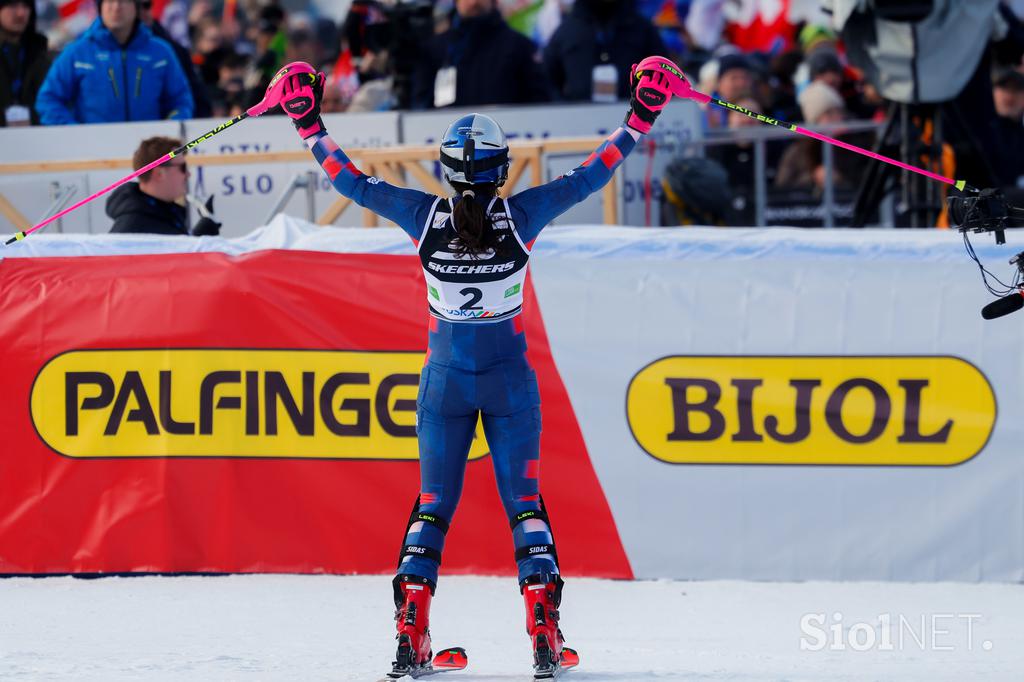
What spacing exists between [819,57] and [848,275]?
6.50 metres

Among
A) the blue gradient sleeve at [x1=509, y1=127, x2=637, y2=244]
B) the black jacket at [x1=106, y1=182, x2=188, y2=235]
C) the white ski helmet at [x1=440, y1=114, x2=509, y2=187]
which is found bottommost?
the black jacket at [x1=106, y1=182, x2=188, y2=235]

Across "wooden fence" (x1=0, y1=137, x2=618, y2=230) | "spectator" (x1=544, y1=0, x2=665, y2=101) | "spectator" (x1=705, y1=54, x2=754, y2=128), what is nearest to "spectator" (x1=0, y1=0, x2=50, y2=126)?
"wooden fence" (x1=0, y1=137, x2=618, y2=230)

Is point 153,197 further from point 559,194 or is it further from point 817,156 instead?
point 817,156

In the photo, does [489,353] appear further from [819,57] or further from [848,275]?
[819,57]

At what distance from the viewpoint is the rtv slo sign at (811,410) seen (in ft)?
24.1

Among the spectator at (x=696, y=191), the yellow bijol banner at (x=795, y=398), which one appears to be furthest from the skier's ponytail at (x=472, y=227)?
the spectator at (x=696, y=191)

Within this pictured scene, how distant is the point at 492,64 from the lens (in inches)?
433

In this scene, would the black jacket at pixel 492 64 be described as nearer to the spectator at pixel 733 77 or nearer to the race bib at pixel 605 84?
the race bib at pixel 605 84

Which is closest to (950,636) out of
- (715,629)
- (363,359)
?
(715,629)

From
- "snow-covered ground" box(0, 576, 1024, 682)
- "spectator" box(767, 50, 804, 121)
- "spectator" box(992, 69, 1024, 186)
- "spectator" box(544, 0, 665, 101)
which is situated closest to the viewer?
"snow-covered ground" box(0, 576, 1024, 682)

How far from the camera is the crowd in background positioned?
10.4m

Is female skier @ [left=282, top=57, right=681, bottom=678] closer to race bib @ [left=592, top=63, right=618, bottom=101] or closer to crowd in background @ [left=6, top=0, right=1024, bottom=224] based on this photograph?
crowd in background @ [left=6, top=0, right=1024, bottom=224]

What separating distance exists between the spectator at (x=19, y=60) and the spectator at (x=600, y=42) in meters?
3.53

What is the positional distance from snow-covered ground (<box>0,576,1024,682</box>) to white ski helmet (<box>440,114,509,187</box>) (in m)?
1.75
